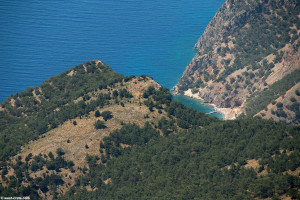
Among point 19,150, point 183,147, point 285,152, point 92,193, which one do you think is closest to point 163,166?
point 183,147

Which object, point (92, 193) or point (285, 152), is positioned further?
point (92, 193)

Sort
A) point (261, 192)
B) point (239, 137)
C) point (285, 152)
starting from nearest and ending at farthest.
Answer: point (261, 192), point (285, 152), point (239, 137)

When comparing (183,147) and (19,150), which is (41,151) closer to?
(19,150)

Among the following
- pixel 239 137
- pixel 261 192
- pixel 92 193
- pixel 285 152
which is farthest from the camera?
pixel 239 137

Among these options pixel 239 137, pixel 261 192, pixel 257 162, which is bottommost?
pixel 261 192

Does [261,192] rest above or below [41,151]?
below

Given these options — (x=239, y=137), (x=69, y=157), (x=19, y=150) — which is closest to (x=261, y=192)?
(x=239, y=137)

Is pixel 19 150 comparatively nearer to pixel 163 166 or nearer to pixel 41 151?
pixel 41 151
